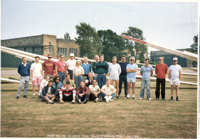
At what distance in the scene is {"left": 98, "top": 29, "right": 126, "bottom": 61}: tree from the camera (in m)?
18.0

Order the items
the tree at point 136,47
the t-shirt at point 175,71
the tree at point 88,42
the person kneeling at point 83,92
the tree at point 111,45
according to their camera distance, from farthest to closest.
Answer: the tree at point 136,47 → the tree at point 111,45 → the tree at point 88,42 → the t-shirt at point 175,71 → the person kneeling at point 83,92

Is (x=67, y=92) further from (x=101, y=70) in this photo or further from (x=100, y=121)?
(x=100, y=121)

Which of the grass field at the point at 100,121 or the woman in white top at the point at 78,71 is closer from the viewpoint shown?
the grass field at the point at 100,121

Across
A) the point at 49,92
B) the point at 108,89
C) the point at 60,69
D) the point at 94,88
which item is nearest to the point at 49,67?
the point at 60,69

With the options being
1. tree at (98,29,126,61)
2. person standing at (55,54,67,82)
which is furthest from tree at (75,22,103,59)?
person standing at (55,54,67,82)

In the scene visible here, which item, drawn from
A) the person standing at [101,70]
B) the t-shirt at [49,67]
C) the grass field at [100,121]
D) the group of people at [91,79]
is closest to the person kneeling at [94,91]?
the group of people at [91,79]

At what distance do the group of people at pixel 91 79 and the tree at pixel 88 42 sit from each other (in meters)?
10.2

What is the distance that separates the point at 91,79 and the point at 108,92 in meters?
0.73

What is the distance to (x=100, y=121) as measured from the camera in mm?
3225

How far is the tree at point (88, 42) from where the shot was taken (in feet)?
53.6

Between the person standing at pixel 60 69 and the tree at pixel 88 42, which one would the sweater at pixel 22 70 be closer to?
the person standing at pixel 60 69

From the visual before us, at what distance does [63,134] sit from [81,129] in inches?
12.7

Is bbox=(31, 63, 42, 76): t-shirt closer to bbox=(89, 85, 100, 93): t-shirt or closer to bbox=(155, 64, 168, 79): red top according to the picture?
bbox=(89, 85, 100, 93): t-shirt

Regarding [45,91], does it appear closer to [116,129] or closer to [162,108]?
[116,129]
